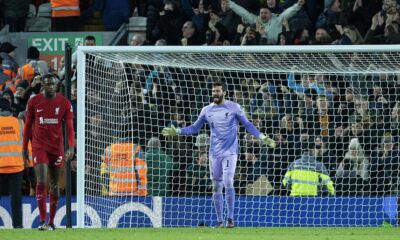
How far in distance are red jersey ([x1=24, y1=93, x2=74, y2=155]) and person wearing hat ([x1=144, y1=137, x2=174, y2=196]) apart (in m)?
3.05

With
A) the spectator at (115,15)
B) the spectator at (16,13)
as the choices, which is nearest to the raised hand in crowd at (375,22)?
the spectator at (115,15)

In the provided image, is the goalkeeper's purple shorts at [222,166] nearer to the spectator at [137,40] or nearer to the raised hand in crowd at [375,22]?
the raised hand in crowd at [375,22]

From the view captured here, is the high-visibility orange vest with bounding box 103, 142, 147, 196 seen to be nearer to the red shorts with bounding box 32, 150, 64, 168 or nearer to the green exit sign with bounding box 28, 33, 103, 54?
the red shorts with bounding box 32, 150, 64, 168

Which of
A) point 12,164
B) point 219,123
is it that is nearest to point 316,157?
point 219,123

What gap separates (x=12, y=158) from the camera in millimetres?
17750

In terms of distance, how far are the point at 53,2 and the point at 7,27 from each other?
1.33 meters

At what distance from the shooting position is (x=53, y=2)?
22.9m

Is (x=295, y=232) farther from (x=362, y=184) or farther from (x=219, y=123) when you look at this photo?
(x=362, y=184)

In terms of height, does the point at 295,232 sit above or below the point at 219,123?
below

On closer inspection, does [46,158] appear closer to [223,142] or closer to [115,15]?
[223,142]

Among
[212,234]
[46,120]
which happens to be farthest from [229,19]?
[212,234]

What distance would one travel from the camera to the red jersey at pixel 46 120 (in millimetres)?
15047

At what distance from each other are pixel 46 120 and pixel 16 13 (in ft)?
29.8

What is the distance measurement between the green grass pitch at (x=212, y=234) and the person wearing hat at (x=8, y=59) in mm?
7804
